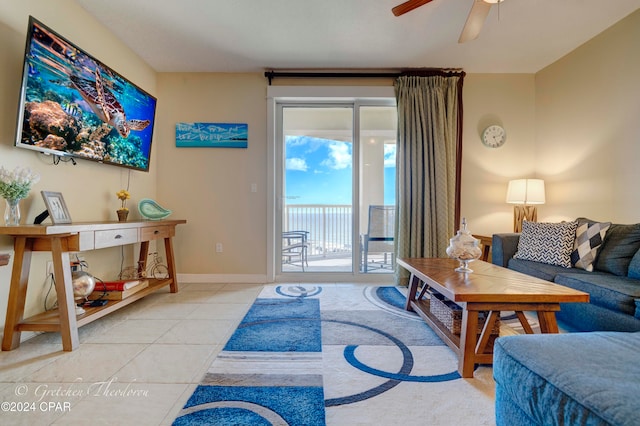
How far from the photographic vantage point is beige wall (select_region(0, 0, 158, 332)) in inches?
71.4

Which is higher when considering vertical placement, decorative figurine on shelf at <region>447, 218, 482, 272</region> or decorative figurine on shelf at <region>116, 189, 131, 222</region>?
decorative figurine on shelf at <region>116, 189, 131, 222</region>

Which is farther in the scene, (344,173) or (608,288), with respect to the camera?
(344,173)

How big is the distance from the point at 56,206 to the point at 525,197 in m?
4.14

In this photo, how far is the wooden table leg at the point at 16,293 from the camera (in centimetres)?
174

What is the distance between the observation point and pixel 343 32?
104 inches

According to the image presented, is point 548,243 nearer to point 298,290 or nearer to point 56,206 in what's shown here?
point 298,290

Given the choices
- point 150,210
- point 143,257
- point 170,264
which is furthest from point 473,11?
point 143,257

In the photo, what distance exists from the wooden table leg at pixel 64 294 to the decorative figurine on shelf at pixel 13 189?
0.95 feet

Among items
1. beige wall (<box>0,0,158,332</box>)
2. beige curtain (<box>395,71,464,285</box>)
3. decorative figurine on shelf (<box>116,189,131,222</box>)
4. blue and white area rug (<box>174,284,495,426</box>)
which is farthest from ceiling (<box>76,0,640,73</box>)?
blue and white area rug (<box>174,284,495,426</box>)

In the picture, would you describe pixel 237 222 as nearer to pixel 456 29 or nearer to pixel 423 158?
pixel 423 158

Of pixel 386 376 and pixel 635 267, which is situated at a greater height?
pixel 635 267

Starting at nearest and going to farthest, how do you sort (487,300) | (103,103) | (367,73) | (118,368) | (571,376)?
(571,376) < (487,300) < (118,368) < (103,103) < (367,73)

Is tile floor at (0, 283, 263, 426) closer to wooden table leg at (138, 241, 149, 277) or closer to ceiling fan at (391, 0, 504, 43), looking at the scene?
wooden table leg at (138, 241, 149, 277)

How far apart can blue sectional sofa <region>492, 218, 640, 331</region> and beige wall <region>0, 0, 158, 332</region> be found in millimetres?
3690
